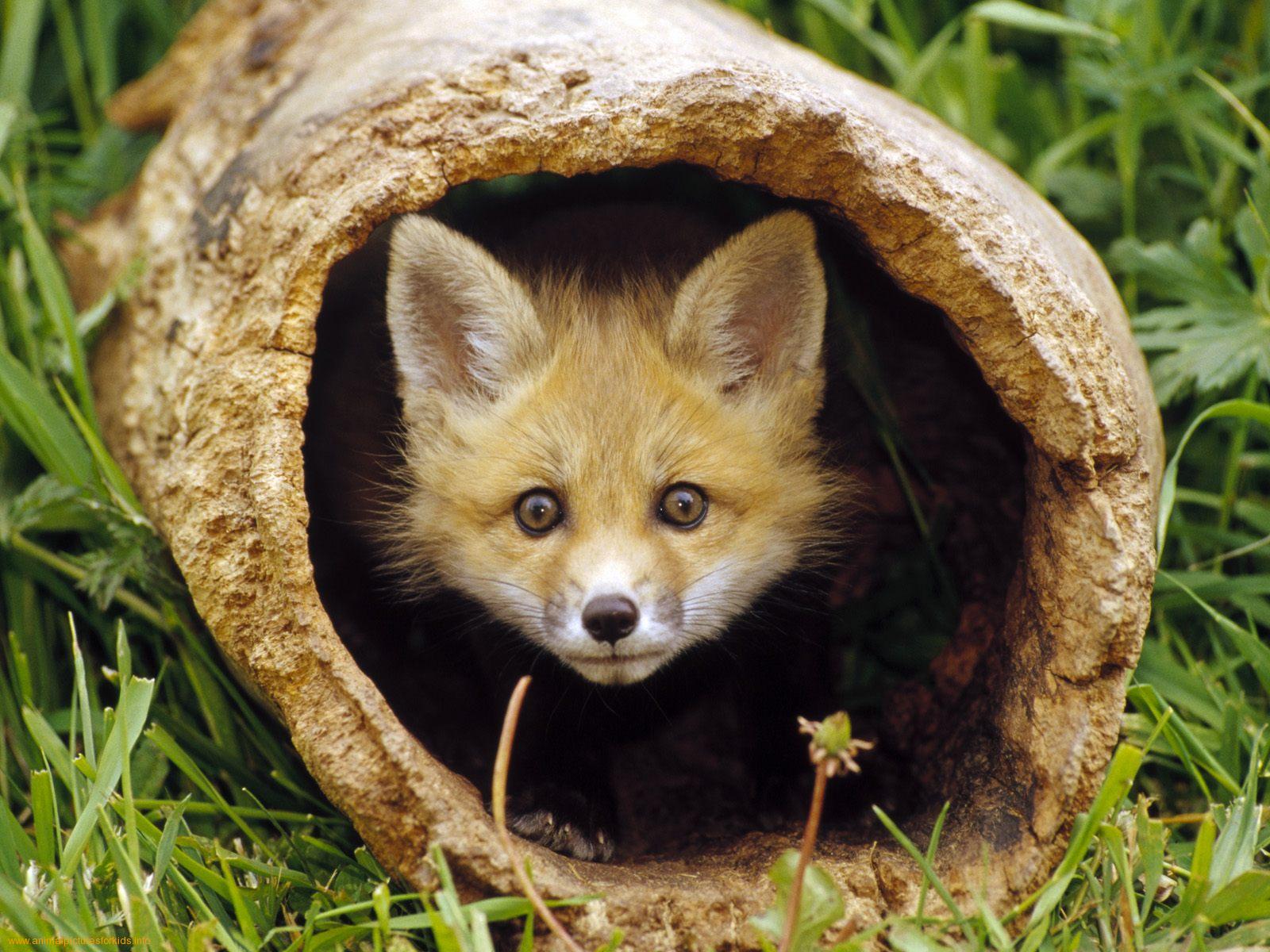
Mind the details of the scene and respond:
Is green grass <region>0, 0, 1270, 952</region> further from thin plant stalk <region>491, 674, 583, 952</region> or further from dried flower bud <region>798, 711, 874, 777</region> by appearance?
dried flower bud <region>798, 711, 874, 777</region>

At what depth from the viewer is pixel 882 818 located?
243cm

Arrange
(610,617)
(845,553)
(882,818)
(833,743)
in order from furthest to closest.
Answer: (845,553)
(610,617)
(882,818)
(833,743)

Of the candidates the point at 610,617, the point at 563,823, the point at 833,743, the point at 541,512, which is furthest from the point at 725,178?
the point at 563,823

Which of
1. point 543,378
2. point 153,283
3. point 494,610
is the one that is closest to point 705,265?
point 543,378

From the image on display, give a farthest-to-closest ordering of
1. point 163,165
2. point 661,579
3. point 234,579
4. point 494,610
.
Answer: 1. point 163,165
2. point 494,610
3. point 661,579
4. point 234,579

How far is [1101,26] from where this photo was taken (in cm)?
411

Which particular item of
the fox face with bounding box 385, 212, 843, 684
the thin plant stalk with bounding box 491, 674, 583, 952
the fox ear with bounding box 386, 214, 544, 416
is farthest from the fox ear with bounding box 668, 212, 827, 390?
the thin plant stalk with bounding box 491, 674, 583, 952

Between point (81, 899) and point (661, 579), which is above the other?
point (661, 579)

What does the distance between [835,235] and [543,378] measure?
1.32 m

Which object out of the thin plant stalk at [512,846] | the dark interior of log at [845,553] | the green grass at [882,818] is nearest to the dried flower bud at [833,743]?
the green grass at [882,818]

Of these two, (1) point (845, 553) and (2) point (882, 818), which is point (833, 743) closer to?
(2) point (882, 818)

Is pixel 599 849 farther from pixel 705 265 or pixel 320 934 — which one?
pixel 705 265

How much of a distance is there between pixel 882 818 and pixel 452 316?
1790mm

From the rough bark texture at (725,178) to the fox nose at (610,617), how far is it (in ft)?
1.61
